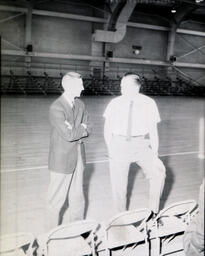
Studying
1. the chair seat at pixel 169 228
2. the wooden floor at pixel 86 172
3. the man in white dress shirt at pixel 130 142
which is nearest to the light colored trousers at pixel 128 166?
the man in white dress shirt at pixel 130 142

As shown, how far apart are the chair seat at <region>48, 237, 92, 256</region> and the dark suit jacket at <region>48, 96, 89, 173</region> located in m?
0.74

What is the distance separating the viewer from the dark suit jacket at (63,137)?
3.58 metres

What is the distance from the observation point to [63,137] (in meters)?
3.60

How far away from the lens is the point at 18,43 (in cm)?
1964

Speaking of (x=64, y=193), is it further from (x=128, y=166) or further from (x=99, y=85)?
(x=99, y=85)

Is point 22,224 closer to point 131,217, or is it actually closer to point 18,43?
point 131,217

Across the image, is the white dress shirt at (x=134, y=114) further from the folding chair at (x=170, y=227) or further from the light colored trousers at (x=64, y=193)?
the folding chair at (x=170, y=227)

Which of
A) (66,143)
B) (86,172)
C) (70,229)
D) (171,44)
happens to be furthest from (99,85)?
(70,229)

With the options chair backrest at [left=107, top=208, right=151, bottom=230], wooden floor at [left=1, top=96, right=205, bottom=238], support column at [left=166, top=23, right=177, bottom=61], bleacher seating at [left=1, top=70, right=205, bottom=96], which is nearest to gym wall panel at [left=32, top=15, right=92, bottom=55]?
bleacher seating at [left=1, top=70, right=205, bottom=96]

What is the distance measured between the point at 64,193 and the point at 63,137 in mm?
656

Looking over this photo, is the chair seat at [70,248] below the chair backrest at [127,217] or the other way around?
below

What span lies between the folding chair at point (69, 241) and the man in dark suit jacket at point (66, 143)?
22.3 inches

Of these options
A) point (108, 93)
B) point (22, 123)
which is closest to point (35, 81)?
point (108, 93)

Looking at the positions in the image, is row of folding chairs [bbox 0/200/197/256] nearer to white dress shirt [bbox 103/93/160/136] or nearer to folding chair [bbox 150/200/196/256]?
folding chair [bbox 150/200/196/256]
